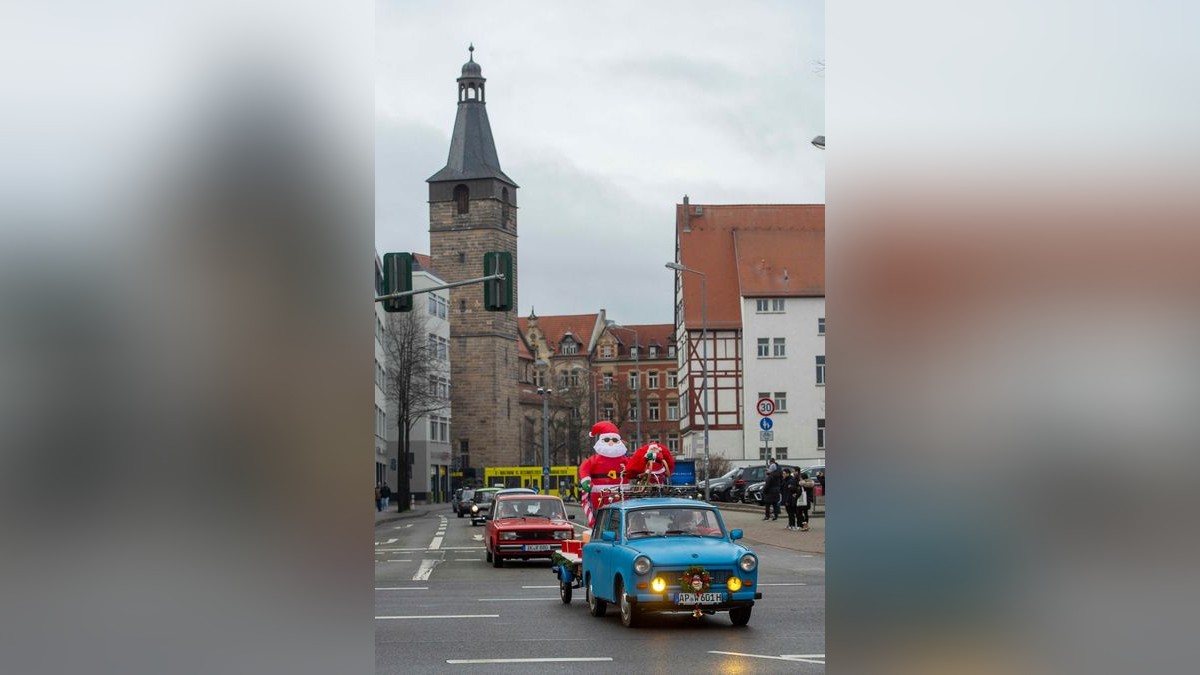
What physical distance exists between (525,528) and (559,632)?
562 inches

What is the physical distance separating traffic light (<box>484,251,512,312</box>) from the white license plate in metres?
9.31

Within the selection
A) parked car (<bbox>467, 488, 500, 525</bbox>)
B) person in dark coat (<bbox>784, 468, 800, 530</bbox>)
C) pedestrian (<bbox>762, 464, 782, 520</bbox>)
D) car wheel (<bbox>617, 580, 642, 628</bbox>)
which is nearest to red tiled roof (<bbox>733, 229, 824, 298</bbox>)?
parked car (<bbox>467, 488, 500, 525</bbox>)

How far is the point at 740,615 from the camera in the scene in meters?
16.6

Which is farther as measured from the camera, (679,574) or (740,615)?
(740,615)

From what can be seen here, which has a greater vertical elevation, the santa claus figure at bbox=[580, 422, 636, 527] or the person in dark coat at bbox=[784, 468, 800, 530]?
the santa claus figure at bbox=[580, 422, 636, 527]

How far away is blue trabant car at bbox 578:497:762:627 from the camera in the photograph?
1591 cm

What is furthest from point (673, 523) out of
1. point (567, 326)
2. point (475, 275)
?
point (567, 326)

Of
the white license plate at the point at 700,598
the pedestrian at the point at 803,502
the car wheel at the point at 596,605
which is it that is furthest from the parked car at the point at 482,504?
the white license plate at the point at 700,598

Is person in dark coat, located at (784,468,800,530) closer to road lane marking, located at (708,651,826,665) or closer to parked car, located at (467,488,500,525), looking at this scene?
parked car, located at (467,488,500,525)

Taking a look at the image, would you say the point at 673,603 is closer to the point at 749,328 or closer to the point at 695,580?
the point at 695,580

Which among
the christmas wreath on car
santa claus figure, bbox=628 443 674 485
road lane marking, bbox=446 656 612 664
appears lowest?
road lane marking, bbox=446 656 612 664

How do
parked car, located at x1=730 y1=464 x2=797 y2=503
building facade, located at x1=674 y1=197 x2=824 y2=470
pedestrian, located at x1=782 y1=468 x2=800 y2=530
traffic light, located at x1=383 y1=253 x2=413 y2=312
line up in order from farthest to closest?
building facade, located at x1=674 y1=197 x2=824 y2=470, parked car, located at x1=730 y1=464 x2=797 y2=503, pedestrian, located at x1=782 y1=468 x2=800 y2=530, traffic light, located at x1=383 y1=253 x2=413 y2=312
